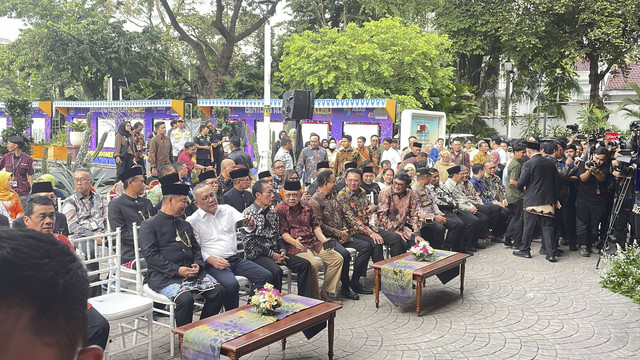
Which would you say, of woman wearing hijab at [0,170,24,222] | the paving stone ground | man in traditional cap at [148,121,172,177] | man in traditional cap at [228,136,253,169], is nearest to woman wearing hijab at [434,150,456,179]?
the paving stone ground

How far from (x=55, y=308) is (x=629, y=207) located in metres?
9.62

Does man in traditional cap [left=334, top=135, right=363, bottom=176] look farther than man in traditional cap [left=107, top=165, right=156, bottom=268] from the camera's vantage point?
Yes

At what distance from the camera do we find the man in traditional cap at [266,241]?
6.30m

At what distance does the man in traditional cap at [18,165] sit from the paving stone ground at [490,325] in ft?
16.2

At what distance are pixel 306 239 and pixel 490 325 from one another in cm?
231

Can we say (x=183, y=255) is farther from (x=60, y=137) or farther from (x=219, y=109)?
(x=60, y=137)

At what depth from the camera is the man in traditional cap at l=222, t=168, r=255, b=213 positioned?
747 cm

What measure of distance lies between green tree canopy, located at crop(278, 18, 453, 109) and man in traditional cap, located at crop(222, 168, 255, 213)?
14597 millimetres

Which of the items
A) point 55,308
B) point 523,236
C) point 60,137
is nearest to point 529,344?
point 523,236

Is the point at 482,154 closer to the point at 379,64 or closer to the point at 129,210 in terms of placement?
the point at 129,210

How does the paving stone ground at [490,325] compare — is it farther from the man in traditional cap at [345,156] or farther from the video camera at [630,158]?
the man in traditional cap at [345,156]

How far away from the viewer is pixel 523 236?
9477 mm

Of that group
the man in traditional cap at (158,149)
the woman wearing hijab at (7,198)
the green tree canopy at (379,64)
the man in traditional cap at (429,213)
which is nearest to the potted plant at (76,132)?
the green tree canopy at (379,64)

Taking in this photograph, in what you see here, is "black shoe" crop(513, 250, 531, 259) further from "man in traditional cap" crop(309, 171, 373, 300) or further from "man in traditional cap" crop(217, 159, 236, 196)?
"man in traditional cap" crop(217, 159, 236, 196)
